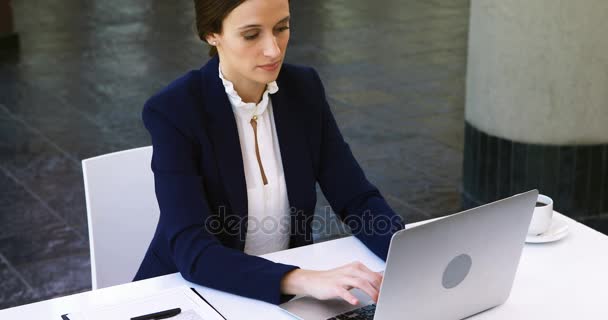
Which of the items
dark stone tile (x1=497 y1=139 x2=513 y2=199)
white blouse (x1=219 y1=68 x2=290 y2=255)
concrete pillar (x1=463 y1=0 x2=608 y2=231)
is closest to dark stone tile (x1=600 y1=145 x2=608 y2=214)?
concrete pillar (x1=463 y1=0 x2=608 y2=231)

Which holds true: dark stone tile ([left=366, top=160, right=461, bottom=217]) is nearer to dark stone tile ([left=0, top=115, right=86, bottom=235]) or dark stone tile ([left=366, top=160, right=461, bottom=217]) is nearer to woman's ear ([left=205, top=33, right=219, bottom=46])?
dark stone tile ([left=0, top=115, right=86, bottom=235])

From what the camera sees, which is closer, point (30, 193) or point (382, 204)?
point (382, 204)

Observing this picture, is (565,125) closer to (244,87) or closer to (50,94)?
(244,87)

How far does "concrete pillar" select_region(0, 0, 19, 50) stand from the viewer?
7.84m

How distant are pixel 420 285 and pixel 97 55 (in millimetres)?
6102

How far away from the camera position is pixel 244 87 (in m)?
2.34

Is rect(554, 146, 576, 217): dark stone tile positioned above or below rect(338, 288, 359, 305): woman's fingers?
below

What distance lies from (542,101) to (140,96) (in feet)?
9.74

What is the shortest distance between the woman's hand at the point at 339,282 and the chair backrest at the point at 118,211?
28.3 inches

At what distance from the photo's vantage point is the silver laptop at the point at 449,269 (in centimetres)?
167

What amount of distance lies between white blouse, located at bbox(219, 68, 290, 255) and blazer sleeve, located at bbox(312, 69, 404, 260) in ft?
→ 0.40

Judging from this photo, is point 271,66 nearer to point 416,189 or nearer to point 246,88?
point 246,88

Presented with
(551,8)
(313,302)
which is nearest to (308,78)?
(313,302)

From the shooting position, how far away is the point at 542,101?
425 centimetres
